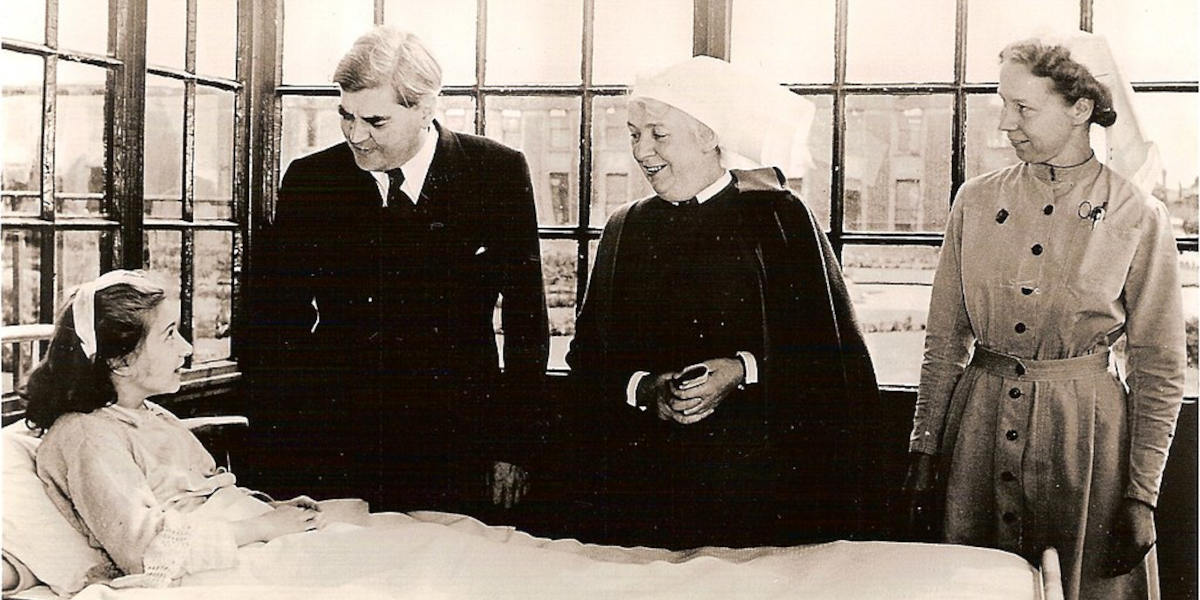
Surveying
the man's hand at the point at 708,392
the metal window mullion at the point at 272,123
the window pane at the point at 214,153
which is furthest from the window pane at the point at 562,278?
the window pane at the point at 214,153

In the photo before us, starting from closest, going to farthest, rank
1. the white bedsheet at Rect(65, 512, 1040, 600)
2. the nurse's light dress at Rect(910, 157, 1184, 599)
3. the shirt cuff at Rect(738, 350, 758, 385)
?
the white bedsheet at Rect(65, 512, 1040, 600) < the nurse's light dress at Rect(910, 157, 1184, 599) < the shirt cuff at Rect(738, 350, 758, 385)

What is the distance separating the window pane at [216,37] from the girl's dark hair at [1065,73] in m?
1.73

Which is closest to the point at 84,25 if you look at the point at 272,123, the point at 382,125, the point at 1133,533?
the point at 272,123

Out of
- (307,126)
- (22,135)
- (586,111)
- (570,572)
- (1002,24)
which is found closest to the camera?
(570,572)

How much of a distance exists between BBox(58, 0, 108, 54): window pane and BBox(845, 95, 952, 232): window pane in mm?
1642

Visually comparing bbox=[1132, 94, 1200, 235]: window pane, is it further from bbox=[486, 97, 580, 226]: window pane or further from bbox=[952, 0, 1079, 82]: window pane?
bbox=[486, 97, 580, 226]: window pane

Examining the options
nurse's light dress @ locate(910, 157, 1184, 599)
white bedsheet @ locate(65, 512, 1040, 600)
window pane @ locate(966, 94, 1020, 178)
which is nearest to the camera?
white bedsheet @ locate(65, 512, 1040, 600)

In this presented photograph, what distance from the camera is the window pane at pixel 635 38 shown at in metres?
2.44

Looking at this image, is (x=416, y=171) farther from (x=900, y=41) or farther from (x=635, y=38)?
(x=900, y=41)

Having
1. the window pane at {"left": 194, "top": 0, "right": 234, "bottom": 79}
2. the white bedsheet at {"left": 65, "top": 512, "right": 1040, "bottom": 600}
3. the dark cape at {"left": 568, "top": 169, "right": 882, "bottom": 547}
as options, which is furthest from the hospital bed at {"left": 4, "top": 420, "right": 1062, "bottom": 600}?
the window pane at {"left": 194, "top": 0, "right": 234, "bottom": 79}

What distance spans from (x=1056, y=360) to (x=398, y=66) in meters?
1.52

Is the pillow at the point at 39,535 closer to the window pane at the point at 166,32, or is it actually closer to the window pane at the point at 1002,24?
the window pane at the point at 166,32

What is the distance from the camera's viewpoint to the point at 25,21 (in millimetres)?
2367

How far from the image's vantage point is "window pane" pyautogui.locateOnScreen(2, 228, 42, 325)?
94.2 inches
